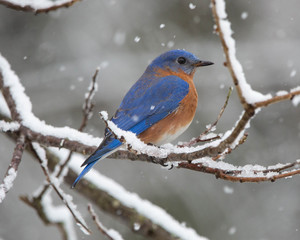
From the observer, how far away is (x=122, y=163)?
938 centimetres

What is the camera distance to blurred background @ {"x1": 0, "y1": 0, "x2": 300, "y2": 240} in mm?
7941

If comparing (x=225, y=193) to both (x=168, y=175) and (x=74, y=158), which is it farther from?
(x=74, y=158)

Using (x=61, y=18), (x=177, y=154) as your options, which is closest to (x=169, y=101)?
(x=177, y=154)

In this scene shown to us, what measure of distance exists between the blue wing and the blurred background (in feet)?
11.6

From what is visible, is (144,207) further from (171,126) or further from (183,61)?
(183,61)

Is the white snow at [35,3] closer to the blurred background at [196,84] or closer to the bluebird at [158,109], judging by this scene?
the bluebird at [158,109]

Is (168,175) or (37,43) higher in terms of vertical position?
(37,43)

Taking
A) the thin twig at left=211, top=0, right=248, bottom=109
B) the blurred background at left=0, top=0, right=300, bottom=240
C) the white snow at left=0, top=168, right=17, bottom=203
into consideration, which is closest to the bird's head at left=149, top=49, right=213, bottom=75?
the white snow at left=0, top=168, right=17, bottom=203

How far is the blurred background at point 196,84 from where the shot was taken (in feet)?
26.1

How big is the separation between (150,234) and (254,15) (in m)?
6.39

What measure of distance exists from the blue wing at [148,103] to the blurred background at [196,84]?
11.6ft

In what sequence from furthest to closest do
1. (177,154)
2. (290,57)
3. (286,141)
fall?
(286,141)
(290,57)
(177,154)

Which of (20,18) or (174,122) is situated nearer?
(174,122)

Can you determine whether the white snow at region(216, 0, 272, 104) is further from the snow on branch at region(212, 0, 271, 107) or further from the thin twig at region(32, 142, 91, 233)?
the thin twig at region(32, 142, 91, 233)
